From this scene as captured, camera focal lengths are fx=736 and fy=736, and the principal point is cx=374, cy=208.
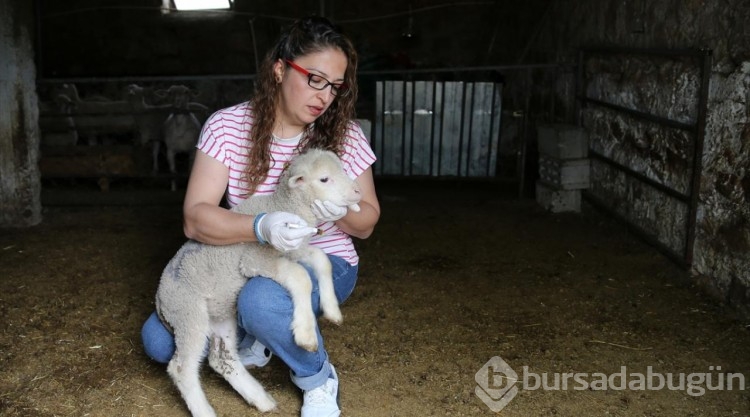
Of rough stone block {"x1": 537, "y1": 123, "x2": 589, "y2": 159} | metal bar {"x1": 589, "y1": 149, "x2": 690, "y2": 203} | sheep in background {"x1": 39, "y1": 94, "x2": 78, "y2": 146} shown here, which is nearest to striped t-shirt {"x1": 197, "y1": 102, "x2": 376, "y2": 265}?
metal bar {"x1": 589, "y1": 149, "x2": 690, "y2": 203}

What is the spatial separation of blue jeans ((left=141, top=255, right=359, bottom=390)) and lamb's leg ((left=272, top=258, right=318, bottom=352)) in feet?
0.15

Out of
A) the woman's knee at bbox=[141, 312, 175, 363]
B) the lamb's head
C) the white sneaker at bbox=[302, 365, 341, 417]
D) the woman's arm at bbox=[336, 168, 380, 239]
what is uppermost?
the lamb's head

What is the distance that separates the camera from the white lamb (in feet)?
8.60

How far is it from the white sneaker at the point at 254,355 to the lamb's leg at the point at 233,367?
0.67ft

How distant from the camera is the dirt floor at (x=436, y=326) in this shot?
3.15m

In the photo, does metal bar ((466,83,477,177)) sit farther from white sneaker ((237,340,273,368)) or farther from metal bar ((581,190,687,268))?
white sneaker ((237,340,273,368))

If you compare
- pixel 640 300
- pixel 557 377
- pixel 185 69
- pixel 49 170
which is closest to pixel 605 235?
pixel 640 300

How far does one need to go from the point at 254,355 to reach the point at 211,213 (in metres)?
0.87

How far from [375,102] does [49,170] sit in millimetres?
3773

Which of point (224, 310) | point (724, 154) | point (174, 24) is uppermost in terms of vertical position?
point (174, 24)

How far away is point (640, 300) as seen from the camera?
14.3ft

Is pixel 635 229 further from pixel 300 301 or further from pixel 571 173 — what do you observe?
pixel 300 301

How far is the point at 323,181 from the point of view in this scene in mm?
2627

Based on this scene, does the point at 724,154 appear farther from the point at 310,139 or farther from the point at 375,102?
the point at 375,102
